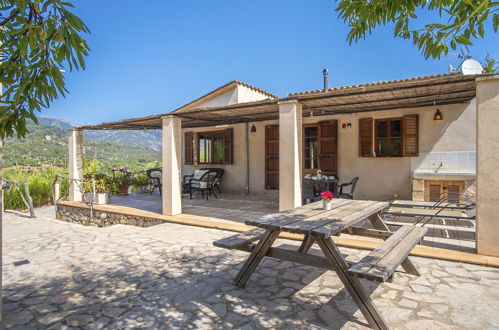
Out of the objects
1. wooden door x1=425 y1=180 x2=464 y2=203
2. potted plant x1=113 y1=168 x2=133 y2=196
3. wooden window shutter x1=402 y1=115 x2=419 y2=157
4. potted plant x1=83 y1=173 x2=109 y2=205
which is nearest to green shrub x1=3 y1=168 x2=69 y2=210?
potted plant x1=113 y1=168 x2=133 y2=196

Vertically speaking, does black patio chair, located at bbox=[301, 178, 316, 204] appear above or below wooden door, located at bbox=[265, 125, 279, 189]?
below

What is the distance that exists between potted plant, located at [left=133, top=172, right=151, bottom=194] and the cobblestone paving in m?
6.98

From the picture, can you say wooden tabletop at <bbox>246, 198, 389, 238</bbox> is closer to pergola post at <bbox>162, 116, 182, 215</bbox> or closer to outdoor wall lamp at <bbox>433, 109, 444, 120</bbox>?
pergola post at <bbox>162, 116, 182, 215</bbox>

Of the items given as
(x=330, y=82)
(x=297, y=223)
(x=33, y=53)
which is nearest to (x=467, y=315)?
(x=297, y=223)

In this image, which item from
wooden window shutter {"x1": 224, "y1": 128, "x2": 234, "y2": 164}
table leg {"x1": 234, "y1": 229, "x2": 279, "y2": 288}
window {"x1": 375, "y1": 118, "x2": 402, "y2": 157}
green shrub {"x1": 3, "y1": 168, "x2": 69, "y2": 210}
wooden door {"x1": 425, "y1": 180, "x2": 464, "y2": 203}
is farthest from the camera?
green shrub {"x1": 3, "y1": 168, "x2": 69, "y2": 210}

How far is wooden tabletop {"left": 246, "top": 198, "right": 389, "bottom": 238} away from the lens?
8.35 ft

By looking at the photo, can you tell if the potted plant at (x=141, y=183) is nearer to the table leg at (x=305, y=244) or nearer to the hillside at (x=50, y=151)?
the hillside at (x=50, y=151)

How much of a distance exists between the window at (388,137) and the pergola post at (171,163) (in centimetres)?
506

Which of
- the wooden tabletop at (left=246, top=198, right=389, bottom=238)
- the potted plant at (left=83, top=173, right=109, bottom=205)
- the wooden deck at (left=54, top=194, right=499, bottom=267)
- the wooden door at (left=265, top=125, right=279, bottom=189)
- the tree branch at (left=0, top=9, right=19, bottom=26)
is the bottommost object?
the wooden deck at (left=54, top=194, right=499, bottom=267)

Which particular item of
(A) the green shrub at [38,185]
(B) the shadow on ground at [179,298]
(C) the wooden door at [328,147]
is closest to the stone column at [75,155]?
(A) the green shrub at [38,185]

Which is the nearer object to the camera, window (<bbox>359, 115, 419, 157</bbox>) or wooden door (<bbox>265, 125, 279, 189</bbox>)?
window (<bbox>359, 115, 419, 157</bbox>)

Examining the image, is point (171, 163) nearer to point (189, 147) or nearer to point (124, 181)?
point (189, 147)

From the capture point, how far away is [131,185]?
37.1 feet

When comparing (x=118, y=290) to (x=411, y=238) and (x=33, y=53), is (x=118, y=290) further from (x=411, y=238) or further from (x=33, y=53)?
(x=411, y=238)
